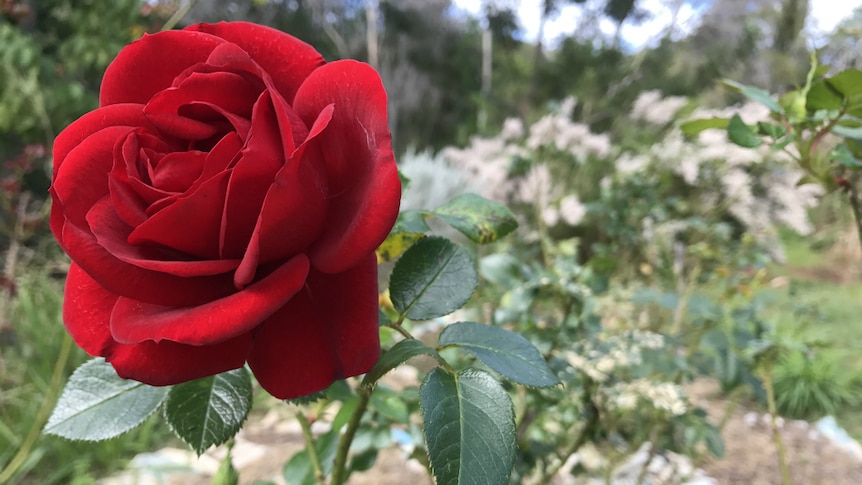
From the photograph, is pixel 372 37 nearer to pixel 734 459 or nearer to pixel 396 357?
pixel 734 459

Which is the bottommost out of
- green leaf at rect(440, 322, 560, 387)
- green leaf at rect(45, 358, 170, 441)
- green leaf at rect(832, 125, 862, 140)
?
green leaf at rect(45, 358, 170, 441)

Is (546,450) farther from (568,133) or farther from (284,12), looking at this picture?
(284,12)

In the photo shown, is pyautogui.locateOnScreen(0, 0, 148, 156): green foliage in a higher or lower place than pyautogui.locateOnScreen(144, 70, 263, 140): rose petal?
lower

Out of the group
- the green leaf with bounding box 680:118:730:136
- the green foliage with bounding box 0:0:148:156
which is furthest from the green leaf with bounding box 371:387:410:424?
the green foliage with bounding box 0:0:148:156

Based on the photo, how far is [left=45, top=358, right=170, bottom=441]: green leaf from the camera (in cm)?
34

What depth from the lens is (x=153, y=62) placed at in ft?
1.01

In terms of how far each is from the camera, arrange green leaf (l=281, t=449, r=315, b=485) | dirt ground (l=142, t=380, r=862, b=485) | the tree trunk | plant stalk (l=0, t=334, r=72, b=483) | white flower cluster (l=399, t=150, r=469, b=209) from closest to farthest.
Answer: green leaf (l=281, t=449, r=315, b=485) < plant stalk (l=0, t=334, r=72, b=483) < dirt ground (l=142, t=380, r=862, b=485) < white flower cluster (l=399, t=150, r=469, b=209) < the tree trunk

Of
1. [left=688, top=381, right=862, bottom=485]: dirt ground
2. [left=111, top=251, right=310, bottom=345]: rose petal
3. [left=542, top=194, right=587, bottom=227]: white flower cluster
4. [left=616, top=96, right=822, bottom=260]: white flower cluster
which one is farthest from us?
[left=542, top=194, right=587, bottom=227]: white flower cluster

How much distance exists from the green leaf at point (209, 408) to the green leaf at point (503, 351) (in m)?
0.14

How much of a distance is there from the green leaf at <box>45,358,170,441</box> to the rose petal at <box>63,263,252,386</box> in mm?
100

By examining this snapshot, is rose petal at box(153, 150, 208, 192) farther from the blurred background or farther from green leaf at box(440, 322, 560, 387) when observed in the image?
the blurred background

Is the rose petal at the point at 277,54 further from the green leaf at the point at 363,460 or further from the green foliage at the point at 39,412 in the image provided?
the green foliage at the point at 39,412

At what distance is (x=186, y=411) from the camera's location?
1.07 feet

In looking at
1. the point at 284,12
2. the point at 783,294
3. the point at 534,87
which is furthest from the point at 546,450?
the point at 284,12
